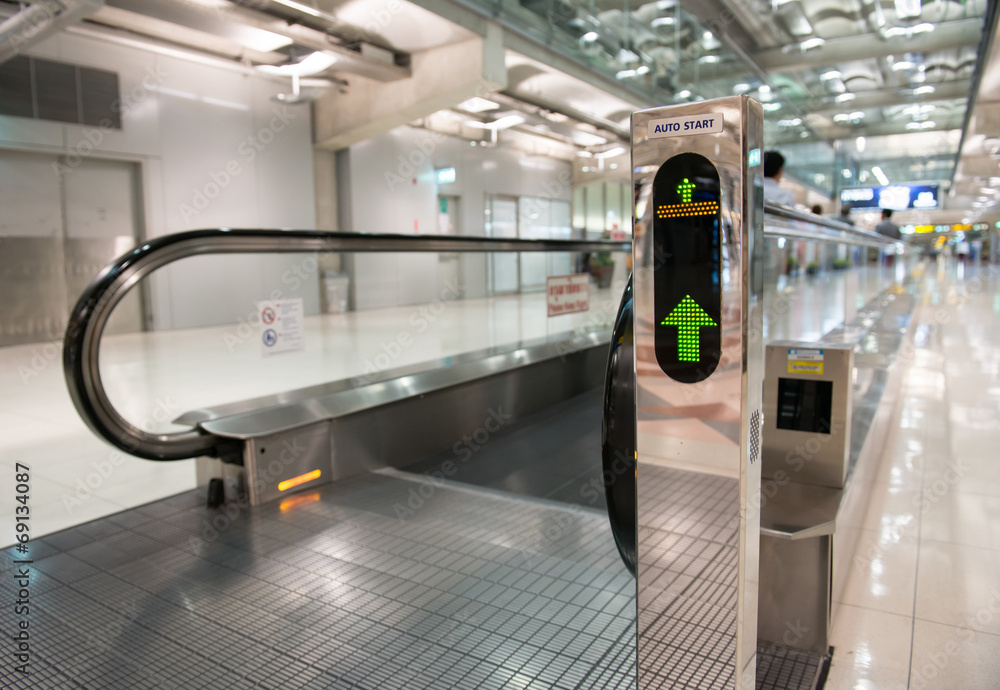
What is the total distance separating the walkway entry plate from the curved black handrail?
0.51 feet

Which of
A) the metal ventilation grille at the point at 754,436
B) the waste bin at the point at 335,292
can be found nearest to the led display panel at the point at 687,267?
the metal ventilation grille at the point at 754,436

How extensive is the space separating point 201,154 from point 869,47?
10.8 meters

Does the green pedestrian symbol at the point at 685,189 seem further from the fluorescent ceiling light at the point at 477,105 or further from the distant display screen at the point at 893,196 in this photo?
the distant display screen at the point at 893,196

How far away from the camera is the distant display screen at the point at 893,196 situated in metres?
22.6

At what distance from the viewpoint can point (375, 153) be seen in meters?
12.7

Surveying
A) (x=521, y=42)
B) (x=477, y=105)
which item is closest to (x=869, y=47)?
(x=521, y=42)

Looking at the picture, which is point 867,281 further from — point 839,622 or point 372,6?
point 372,6

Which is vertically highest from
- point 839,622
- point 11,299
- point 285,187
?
point 285,187

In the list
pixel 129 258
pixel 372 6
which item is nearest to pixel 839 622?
pixel 129 258

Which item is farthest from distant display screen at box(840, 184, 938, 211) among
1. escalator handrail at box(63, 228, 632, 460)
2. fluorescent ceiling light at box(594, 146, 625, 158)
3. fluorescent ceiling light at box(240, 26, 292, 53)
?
escalator handrail at box(63, 228, 632, 460)

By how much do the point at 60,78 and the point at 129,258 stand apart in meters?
7.94

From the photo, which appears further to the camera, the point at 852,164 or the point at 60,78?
the point at 852,164

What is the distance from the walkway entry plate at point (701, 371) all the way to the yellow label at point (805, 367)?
87cm

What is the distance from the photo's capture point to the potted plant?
5738 millimetres
